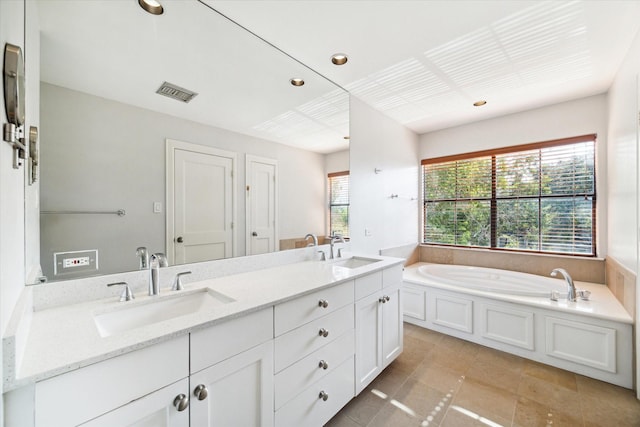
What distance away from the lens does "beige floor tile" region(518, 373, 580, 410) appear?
6.01ft

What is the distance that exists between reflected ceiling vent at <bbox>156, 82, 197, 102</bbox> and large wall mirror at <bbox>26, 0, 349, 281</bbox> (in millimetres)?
17

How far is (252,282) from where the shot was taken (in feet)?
5.20

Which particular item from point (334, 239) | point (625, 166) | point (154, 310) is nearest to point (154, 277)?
point (154, 310)

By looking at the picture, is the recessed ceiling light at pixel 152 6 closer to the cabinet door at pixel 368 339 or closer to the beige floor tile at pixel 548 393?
the cabinet door at pixel 368 339

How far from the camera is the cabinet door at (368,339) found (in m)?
1.80

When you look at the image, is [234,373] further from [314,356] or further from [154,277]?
[154,277]

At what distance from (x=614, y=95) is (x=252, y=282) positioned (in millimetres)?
3646

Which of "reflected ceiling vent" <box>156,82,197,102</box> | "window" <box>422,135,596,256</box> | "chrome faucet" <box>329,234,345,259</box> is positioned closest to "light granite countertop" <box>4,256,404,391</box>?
"chrome faucet" <box>329,234,345,259</box>

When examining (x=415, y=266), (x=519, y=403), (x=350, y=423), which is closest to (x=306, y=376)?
(x=350, y=423)

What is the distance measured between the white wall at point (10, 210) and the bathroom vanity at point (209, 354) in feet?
0.45

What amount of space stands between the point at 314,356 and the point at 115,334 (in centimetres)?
95

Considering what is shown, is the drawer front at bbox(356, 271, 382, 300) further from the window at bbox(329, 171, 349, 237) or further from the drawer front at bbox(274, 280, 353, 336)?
the window at bbox(329, 171, 349, 237)

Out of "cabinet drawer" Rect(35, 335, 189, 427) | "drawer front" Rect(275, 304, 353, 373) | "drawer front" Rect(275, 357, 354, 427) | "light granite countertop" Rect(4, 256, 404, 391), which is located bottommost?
"drawer front" Rect(275, 357, 354, 427)

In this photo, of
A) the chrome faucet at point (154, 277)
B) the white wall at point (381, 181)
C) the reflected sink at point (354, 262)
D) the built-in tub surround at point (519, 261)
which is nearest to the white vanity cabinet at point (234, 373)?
the chrome faucet at point (154, 277)
